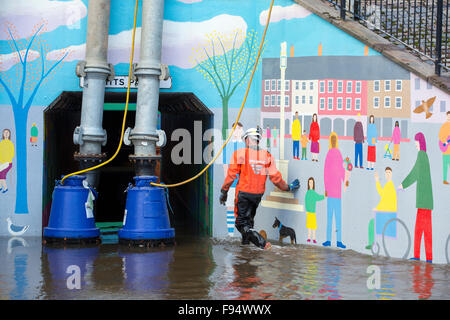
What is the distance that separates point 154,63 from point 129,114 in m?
15.6

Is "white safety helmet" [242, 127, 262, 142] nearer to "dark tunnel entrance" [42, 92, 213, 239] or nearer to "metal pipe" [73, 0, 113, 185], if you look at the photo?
"dark tunnel entrance" [42, 92, 213, 239]

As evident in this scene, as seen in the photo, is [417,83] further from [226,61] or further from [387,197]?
[226,61]

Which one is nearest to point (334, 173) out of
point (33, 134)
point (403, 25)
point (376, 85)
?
point (376, 85)

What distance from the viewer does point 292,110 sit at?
35.7ft

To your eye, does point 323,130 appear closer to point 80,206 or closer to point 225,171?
point 225,171

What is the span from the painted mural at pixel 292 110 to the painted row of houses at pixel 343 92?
2 cm

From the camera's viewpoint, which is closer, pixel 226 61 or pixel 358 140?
pixel 358 140

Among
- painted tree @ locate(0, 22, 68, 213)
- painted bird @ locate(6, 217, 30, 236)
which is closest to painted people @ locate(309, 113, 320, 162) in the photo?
painted tree @ locate(0, 22, 68, 213)

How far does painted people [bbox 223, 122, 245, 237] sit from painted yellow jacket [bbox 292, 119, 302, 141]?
96 centimetres

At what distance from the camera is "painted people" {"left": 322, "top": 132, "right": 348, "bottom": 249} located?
33.2ft

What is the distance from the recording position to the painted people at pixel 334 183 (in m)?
10.1

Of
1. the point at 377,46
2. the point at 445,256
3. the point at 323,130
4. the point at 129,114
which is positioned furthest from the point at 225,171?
the point at 129,114

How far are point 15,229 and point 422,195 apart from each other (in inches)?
250

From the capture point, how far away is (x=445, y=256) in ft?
28.7
